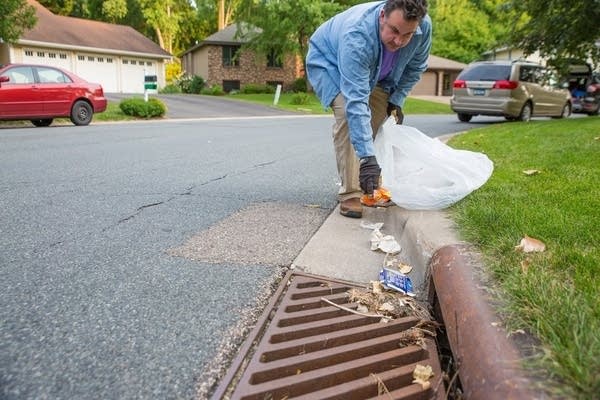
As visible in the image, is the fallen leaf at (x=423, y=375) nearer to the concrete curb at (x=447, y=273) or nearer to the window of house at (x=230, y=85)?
the concrete curb at (x=447, y=273)

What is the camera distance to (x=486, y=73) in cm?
1229

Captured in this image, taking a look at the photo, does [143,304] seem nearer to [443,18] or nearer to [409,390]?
[409,390]

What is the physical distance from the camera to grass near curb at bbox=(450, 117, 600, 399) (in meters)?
1.31

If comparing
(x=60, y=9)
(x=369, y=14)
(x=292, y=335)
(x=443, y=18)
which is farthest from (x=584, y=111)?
(x=60, y=9)

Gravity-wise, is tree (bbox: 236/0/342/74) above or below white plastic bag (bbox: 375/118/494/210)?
above

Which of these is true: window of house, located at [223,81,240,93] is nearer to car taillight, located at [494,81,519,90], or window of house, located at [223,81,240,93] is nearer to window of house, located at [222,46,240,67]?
window of house, located at [222,46,240,67]

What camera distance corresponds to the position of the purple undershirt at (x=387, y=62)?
3.20 meters

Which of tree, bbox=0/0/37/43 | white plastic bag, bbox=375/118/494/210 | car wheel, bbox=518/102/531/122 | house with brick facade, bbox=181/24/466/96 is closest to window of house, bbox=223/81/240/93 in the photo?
house with brick facade, bbox=181/24/466/96

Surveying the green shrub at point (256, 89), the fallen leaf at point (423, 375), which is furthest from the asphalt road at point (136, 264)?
the green shrub at point (256, 89)

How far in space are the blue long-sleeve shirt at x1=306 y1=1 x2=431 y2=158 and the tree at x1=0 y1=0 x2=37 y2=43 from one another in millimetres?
12610

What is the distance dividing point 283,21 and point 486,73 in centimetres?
1694

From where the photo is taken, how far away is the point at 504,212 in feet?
8.98

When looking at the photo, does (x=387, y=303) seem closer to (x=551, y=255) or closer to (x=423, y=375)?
(x=423, y=375)

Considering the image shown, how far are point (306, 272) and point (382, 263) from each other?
45 centimetres
